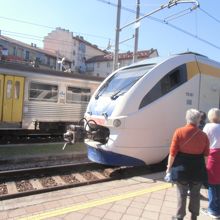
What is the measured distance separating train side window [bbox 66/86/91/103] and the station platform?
8.89 meters

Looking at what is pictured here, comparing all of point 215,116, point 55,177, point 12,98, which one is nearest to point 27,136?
point 12,98

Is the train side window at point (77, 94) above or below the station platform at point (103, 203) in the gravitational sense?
above

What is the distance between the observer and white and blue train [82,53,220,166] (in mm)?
7285

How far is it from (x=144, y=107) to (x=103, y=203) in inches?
101

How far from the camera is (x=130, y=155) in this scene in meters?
7.42

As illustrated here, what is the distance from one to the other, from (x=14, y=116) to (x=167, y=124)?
8.08m

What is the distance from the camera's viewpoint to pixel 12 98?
13953 millimetres

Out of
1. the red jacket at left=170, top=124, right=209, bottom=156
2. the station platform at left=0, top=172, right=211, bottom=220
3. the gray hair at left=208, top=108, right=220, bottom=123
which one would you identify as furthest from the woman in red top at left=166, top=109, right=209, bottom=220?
the station platform at left=0, top=172, right=211, bottom=220

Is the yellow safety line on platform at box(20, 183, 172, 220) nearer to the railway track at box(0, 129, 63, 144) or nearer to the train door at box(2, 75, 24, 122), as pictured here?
the railway track at box(0, 129, 63, 144)

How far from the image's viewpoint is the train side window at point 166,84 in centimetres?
748

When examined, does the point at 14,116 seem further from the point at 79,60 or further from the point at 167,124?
the point at 79,60

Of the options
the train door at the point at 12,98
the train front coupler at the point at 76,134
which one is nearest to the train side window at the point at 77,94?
the train door at the point at 12,98

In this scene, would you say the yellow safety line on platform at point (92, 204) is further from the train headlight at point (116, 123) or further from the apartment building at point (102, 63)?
the apartment building at point (102, 63)

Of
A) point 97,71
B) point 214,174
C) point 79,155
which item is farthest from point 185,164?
point 97,71
